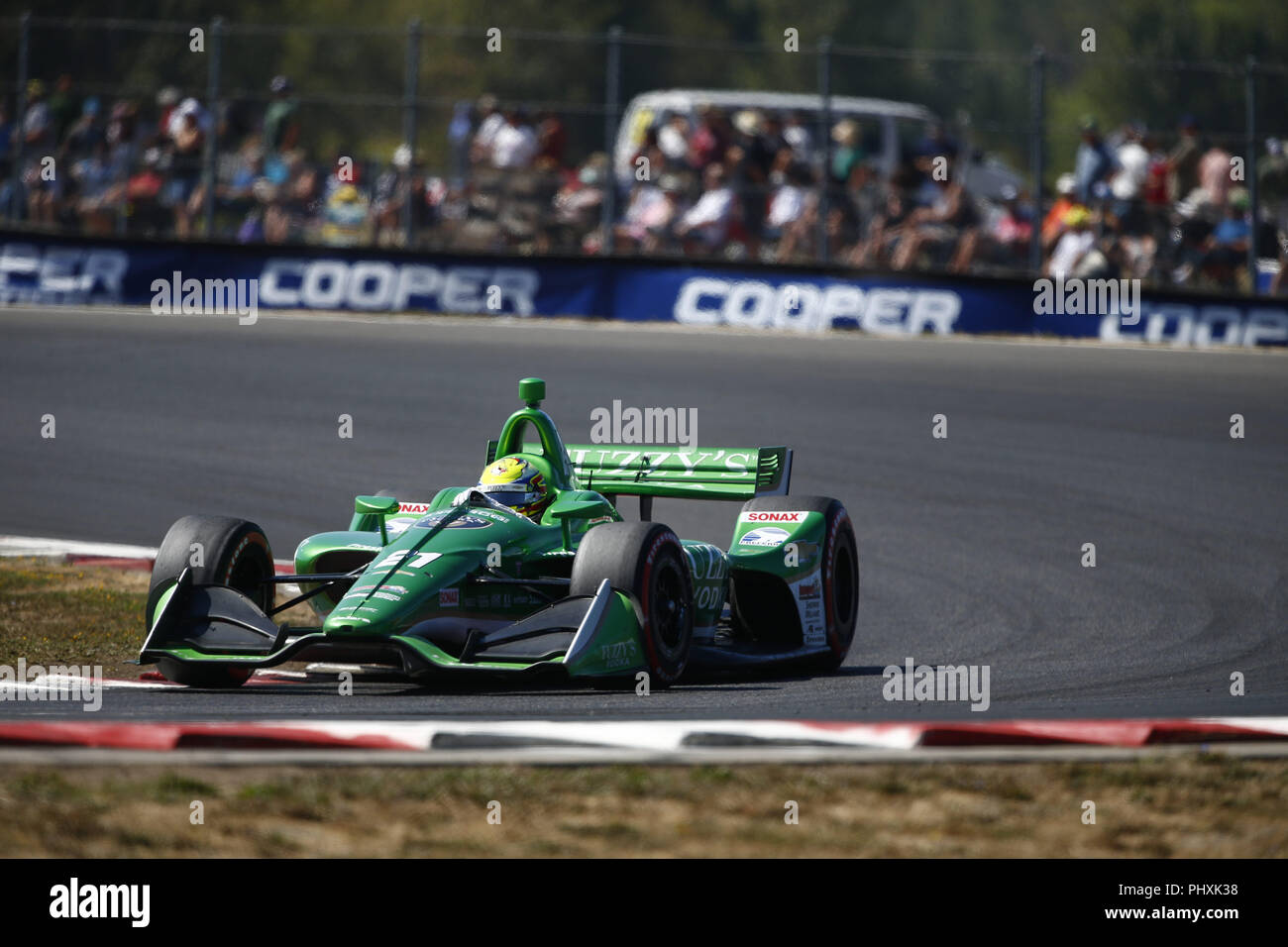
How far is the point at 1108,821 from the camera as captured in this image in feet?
19.0

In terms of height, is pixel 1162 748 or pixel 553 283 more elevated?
pixel 553 283

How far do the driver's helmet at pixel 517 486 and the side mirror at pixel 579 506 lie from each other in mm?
84

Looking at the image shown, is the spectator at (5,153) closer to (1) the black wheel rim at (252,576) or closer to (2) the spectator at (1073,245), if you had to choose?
(2) the spectator at (1073,245)

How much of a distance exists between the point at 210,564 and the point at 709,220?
34.1ft

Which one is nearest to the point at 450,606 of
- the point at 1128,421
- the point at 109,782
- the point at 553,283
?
the point at 109,782

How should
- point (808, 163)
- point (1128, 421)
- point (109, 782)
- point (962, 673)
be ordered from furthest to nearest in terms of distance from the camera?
point (808, 163) < point (1128, 421) < point (962, 673) < point (109, 782)

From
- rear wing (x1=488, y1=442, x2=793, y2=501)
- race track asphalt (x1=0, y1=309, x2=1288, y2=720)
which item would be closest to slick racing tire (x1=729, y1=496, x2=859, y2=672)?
rear wing (x1=488, y1=442, x2=793, y2=501)

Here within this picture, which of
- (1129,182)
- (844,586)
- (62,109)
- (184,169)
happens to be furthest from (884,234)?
(844,586)

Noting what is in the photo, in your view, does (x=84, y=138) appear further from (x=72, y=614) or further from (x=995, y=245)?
(x=72, y=614)
